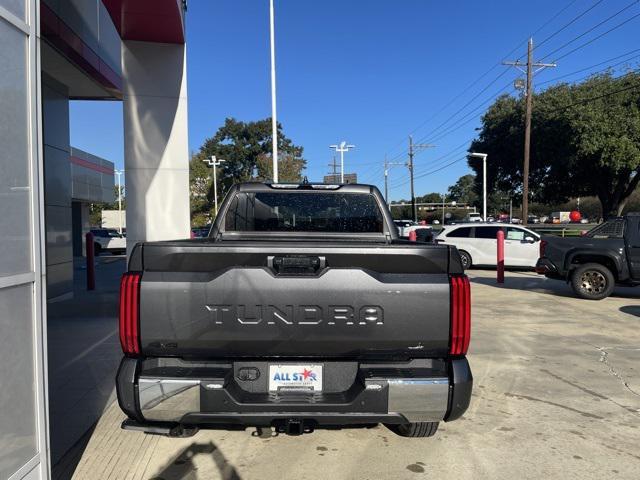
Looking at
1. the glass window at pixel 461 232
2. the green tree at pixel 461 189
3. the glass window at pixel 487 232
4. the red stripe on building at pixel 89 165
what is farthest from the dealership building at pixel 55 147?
the green tree at pixel 461 189

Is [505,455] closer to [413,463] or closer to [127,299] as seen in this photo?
[413,463]

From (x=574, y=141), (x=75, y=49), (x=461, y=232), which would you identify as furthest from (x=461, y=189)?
(x=75, y=49)

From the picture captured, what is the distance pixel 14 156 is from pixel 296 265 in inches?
63.2

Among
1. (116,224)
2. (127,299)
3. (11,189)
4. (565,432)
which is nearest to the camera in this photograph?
(11,189)

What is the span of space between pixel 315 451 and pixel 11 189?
2.72 m

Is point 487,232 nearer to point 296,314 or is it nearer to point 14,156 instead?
point 296,314

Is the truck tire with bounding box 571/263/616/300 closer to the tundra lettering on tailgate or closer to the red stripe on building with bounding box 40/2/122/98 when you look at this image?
the tundra lettering on tailgate

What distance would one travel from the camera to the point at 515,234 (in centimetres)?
1683

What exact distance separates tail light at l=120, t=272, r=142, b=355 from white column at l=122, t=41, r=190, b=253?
25.0 feet

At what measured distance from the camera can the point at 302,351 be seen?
118 inches

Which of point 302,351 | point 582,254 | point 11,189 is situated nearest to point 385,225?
point 302,351

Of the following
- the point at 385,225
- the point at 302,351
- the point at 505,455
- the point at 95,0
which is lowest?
the point at 505,455

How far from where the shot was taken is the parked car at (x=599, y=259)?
34.5ft

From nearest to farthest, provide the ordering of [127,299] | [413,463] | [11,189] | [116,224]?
[11,189] → [127,299] → [413,463] → [116,224]
